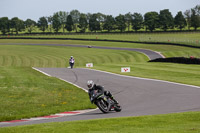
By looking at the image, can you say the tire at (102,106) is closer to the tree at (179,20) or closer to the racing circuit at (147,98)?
the racing circuit at (147,98)

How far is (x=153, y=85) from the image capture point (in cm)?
2322

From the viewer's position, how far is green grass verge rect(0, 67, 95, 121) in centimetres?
1573

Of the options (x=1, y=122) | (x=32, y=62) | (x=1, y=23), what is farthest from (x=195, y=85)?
(x=1, y=23)

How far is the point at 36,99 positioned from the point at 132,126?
8.98 meters

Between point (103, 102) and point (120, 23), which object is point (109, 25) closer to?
point (120, 23)

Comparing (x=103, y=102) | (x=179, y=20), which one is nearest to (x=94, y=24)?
(x=179, y=20)

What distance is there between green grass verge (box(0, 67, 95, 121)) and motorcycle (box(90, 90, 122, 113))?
7.07 feet

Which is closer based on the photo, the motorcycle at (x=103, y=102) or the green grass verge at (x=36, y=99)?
the motorcycle at (x=103, y=102)

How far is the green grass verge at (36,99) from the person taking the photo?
1573cm

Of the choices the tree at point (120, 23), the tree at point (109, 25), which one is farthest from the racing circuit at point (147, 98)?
the tree at point (120, 23)

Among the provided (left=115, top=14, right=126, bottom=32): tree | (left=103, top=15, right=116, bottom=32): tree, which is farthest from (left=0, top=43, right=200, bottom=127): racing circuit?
(left=115, top=14, right=126, bottom=32): tree

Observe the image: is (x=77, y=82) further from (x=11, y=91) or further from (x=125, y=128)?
(x=125, y=128)

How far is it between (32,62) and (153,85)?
139ft

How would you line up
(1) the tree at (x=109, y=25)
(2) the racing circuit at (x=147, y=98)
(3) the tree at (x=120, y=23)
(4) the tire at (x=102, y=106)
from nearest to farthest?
1. (2) the racing circuit at (x=147, y=98)
2. (4) the tire at (x=102, y=106)
3. (1) the tree at (x=109, y=25)
4. (3) the tree at (x=120, y=23)
